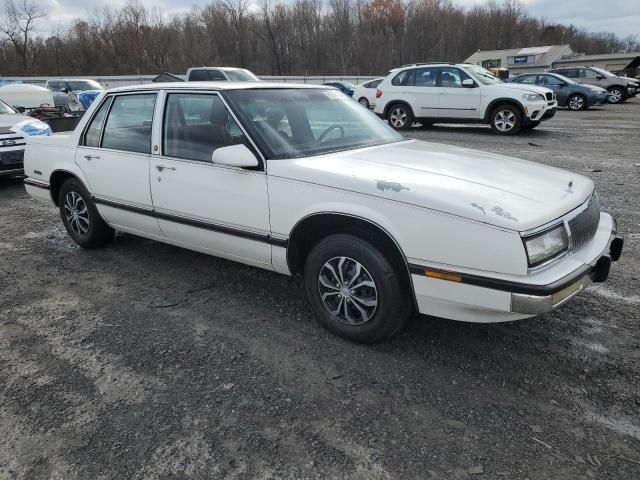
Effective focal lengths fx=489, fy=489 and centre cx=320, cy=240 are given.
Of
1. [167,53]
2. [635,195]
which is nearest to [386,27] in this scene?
[167,53]

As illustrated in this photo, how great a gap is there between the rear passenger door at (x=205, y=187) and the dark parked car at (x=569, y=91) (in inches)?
736

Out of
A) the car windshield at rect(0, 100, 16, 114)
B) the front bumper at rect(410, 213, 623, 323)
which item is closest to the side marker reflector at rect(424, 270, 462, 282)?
the front bumper at rect(410, 213, 623, 323)

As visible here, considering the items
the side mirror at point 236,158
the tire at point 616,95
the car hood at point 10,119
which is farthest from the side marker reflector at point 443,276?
the tire at point 616,95

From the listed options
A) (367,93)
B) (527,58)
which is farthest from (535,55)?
(367,93)

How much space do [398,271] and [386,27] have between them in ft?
281

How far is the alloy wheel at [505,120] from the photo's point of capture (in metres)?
12.3

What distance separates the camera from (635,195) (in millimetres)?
6332

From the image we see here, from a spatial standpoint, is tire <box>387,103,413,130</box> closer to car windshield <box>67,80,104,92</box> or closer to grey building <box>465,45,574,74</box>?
car windshield <box>67,80,104,92</box>

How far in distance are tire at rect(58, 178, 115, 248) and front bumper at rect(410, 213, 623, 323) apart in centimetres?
338

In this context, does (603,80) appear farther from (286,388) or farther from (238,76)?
(286,388)

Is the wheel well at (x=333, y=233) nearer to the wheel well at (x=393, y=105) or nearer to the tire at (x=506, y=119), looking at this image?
the tire at (x=506, y=119)

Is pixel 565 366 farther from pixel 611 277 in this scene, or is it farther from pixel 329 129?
pixel 329 129

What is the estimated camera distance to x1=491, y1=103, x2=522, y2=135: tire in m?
12.2

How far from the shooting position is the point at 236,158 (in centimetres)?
315
